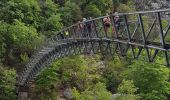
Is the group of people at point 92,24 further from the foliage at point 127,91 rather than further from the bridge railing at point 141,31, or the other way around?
the foliage at point 127,91

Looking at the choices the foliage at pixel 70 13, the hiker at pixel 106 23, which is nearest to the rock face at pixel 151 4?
the foliage at pixel 70 13

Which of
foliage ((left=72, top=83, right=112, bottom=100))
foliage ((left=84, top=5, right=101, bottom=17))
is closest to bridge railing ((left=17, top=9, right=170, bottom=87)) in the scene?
foliage ((left=72, top=83, right=112, bottom=100))

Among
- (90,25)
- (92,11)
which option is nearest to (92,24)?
(90,25)

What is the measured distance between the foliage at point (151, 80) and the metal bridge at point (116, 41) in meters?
11.0

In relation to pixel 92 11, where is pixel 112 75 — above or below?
below

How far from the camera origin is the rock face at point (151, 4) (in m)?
73.0

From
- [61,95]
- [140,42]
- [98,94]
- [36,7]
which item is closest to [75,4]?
[36,7]

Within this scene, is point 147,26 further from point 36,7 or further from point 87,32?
point 36,7

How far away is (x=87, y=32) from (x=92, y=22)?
2.31m

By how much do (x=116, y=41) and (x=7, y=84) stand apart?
20.4 meters

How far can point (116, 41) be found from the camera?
21812mm

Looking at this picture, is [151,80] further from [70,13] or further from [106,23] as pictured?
[106,23]

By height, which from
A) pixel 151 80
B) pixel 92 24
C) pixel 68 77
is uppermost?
pixel 92 24

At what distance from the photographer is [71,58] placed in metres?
46.4
